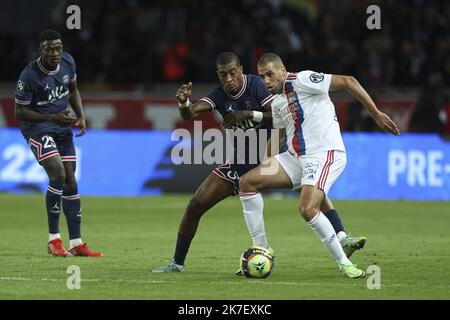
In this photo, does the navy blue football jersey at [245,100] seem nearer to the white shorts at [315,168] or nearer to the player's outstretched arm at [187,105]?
the player's outstretched arm at [187,105]

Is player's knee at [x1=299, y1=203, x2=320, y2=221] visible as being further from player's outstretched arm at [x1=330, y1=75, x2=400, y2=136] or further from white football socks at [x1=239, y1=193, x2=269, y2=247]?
player's outstretched arm at [x1=330, y1=75, x2=400, y2=136]

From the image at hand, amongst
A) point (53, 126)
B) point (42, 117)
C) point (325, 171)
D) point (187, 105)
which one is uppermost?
point (187, 105)

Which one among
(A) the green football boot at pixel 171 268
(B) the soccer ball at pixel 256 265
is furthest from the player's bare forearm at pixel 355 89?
(A) the green football boot at pixel 171 268

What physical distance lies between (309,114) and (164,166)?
11076 mm

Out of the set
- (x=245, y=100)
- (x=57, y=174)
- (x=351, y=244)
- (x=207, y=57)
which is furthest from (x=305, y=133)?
(x=207, y=57)

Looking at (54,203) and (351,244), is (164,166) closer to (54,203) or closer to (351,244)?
(54,203)

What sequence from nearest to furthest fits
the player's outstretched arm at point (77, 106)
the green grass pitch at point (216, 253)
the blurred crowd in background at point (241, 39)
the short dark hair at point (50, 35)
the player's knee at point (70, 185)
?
1. the green grass pitch at point (216, 253)
2. the short dark hair at point (50, 35)
3. the player's knee at point (70, 185)
4. the player's outstretched arm at point (77, 106)
5. the blurred crowd in background at point (241, 39)

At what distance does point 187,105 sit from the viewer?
10750 mm

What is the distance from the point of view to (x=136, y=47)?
83.7 ft

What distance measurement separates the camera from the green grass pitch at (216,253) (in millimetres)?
9383

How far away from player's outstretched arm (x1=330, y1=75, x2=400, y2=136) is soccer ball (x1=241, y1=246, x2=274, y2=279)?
168 centimetres

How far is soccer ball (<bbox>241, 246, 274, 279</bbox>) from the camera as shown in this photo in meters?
10.3

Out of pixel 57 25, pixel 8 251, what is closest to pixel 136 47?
pixel 57 25

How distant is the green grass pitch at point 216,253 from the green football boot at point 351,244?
0.82 feet
